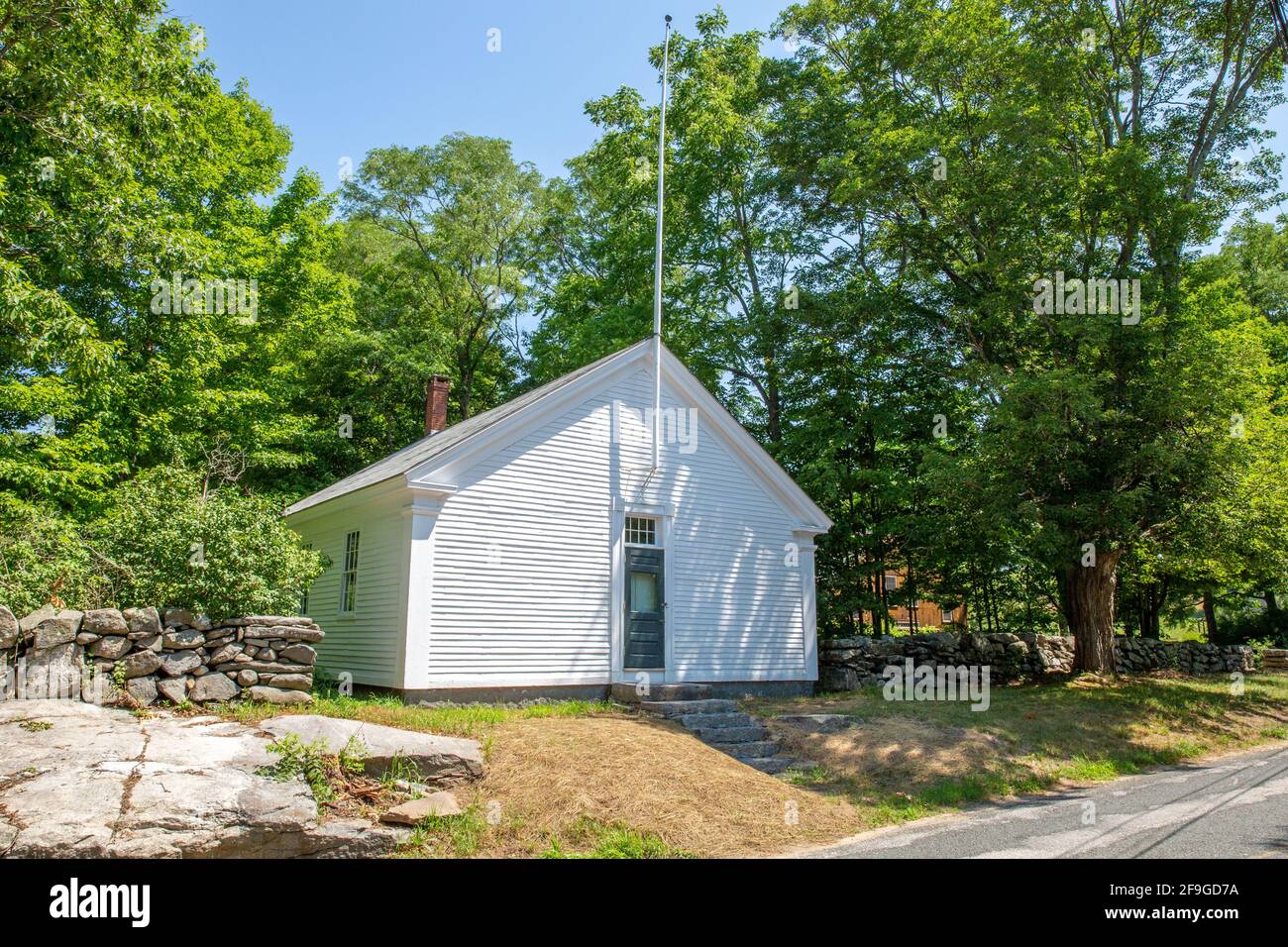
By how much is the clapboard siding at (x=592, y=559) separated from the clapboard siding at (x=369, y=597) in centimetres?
55

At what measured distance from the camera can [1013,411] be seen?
53.6 feet

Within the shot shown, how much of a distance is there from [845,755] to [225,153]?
22638 mm

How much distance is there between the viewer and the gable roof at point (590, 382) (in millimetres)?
13477

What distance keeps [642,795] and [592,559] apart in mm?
5965

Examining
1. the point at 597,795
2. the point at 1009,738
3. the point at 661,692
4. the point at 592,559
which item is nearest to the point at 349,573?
the point at 592,559

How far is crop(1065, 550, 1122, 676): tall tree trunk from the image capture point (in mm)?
18859

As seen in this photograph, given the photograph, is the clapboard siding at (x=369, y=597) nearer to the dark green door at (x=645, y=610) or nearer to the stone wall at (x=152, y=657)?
the stone wall at (x=152, y=657)

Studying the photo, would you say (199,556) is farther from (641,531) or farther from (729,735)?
(729,735)

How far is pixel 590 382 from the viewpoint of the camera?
47.9 feet

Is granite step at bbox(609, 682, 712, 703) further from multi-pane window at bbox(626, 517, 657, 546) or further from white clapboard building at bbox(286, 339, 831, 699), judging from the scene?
multi-pane window at bbox(626, 517, 657, 546)

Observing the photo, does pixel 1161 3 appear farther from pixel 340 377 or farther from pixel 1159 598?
pixel 340 377

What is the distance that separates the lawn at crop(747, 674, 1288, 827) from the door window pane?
102 inches

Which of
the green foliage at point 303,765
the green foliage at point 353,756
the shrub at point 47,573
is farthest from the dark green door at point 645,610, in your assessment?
the shrub at point 47,573
